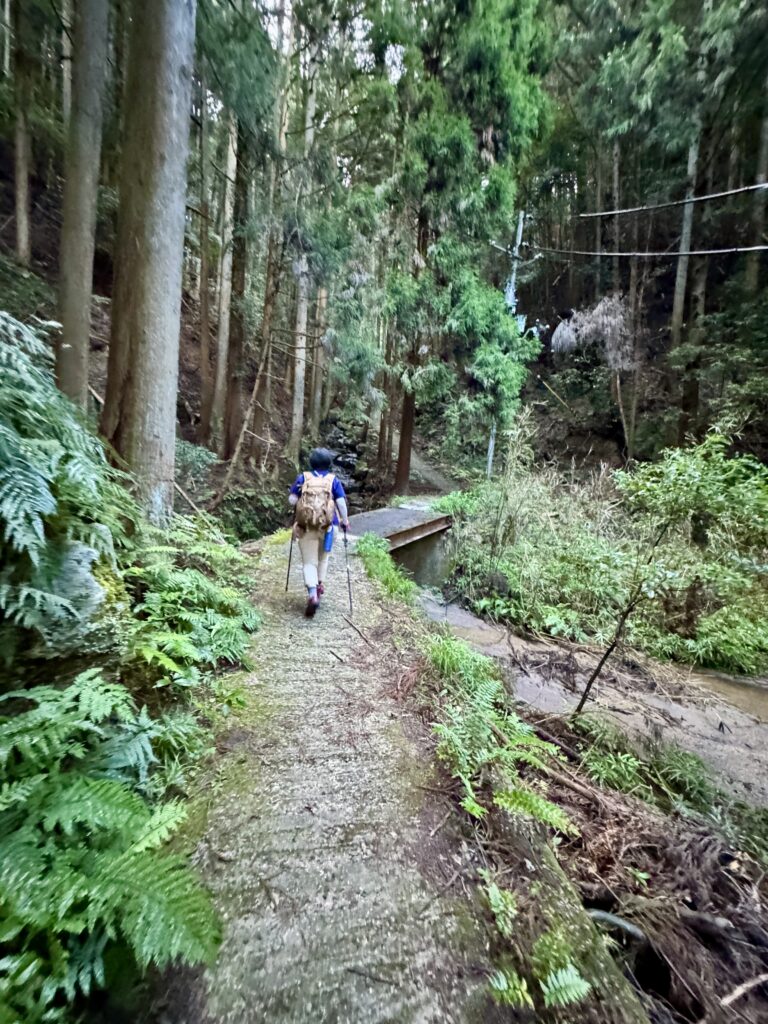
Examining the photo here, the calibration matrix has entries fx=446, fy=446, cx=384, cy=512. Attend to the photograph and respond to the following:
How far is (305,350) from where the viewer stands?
41.7 feet

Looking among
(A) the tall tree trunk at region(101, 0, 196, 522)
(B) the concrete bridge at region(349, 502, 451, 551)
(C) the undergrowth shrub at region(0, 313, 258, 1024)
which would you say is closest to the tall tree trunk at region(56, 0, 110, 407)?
(A) the tall tree trunk at region(101, 0, 196, 522)

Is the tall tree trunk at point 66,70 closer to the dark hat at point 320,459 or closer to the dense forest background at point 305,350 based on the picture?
the dense forest background at point 305,350

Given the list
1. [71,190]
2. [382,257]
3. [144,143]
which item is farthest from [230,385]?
Result: [144,143]

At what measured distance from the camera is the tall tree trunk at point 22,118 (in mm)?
8727

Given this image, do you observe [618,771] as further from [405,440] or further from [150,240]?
[405,440]

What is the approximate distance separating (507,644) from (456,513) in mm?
6250

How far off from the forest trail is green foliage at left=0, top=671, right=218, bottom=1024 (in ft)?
0.71

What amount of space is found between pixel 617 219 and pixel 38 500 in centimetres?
2412

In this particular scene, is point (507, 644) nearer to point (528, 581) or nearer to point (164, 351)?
point (528, 581)

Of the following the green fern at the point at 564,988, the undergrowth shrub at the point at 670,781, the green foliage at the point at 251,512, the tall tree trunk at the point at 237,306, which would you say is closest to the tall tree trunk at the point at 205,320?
the tall tree trunk at the point at 237,306

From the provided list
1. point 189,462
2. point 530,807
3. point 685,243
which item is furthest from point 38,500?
point 685,243

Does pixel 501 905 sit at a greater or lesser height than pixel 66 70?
lesser

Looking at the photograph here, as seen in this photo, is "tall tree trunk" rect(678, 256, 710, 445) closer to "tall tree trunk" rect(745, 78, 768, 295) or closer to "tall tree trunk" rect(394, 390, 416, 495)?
"tall tree trunk" rect(745, 78, 768, 295)

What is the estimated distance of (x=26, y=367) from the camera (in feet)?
7.40
